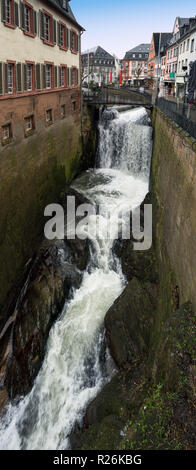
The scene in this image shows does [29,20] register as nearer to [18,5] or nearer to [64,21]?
[18,5]

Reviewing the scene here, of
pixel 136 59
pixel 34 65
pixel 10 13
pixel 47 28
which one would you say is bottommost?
pixel 34 65

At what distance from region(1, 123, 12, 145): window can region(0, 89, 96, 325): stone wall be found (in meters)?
0.25

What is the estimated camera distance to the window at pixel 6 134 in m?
Answer: 13.8

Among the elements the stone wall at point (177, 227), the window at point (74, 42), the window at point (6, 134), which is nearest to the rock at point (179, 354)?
the stone wall at point (177, 227)

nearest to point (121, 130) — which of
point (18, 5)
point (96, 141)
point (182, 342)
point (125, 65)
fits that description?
point (96, 141)

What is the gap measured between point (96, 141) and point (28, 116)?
11940 mm

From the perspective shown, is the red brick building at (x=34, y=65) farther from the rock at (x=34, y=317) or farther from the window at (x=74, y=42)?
the rock at (x=34, y=317)

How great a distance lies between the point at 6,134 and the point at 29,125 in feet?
9.58

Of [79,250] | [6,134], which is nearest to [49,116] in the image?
[6,134]

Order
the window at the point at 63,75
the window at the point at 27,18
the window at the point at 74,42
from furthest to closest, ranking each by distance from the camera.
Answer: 1. the window at the point at 74,42
2. the window at the point at 63,75
3. the window at the point at 27,18

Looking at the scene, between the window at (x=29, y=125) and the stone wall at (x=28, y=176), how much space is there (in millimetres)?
248

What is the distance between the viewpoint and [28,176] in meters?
16.8

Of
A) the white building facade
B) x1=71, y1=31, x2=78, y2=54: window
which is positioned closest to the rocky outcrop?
x1=71, y1=31, x2=78, y2=54: window

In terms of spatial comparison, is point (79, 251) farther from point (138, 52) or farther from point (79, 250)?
point (138, 52)
